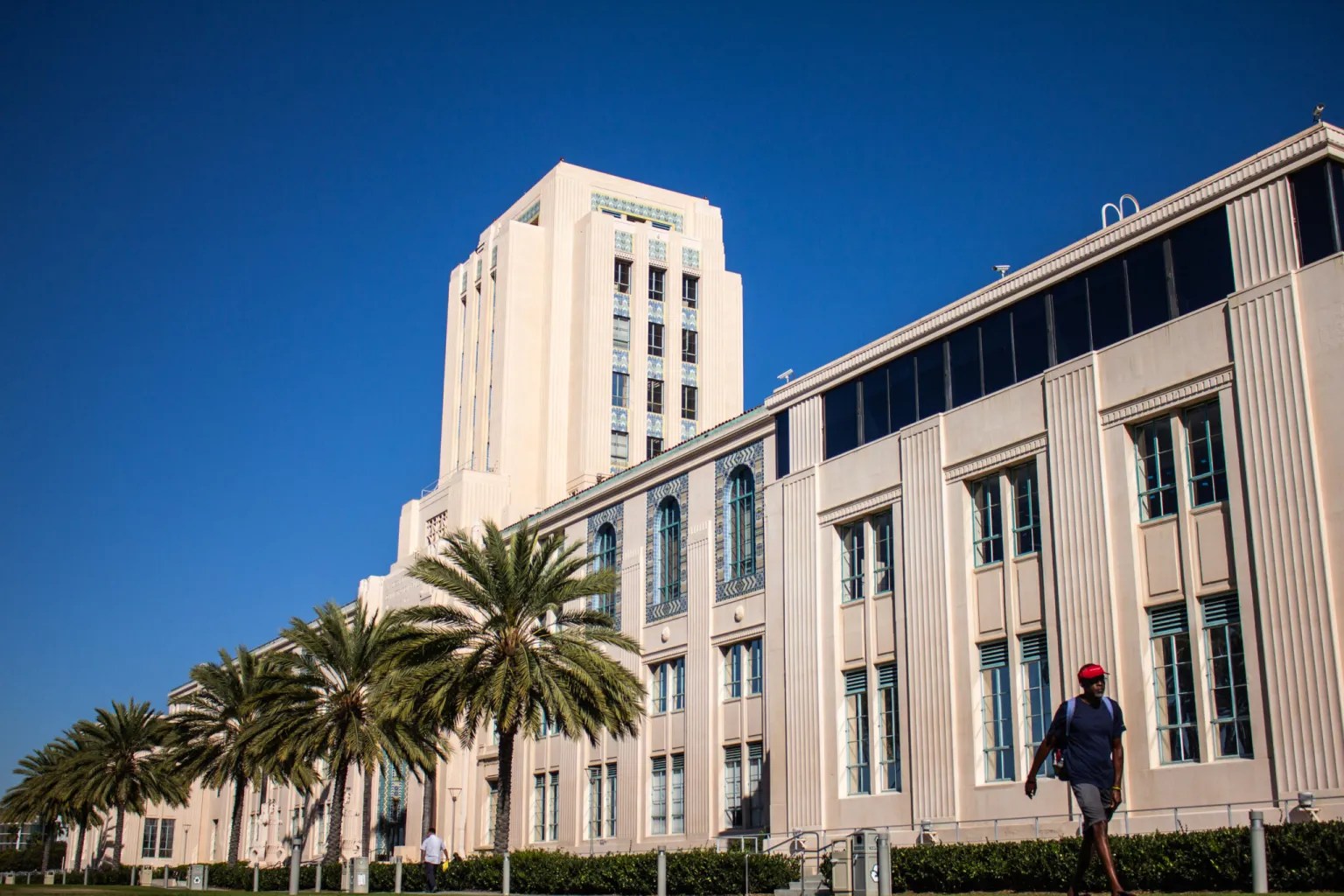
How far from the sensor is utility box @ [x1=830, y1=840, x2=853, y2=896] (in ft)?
69.4

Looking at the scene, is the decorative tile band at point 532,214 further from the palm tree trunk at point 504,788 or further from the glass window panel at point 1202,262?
the glass window panel at point 1202,262

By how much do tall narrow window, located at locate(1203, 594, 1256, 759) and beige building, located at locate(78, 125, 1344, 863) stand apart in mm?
49

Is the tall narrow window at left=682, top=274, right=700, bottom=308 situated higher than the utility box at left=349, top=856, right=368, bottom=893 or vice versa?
the tall narrow window at left=682, top=274, right=700, bottom=308

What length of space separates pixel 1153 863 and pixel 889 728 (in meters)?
11.0

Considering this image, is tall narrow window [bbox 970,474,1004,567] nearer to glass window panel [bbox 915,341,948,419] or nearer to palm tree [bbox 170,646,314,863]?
glass window panel [bbox 915,341,948,419]

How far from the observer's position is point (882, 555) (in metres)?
32.2

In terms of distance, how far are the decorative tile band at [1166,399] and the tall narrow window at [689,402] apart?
118 feet

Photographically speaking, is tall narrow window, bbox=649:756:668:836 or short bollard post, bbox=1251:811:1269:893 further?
tall narrow window, bbox=649:756:668:836

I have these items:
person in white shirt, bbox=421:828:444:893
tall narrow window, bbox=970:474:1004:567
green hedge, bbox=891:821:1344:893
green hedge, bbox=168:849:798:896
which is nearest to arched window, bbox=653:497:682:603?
green hedge, bbox=168:849:798:896

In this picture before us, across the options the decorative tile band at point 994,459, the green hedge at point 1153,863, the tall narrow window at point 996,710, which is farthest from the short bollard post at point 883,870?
the decorative tile band at point 994,459

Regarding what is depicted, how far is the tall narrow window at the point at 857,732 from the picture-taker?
31.5 metres

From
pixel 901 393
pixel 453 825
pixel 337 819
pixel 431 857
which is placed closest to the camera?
pixel 901 393

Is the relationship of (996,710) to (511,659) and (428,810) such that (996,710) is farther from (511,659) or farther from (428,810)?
(428,810)

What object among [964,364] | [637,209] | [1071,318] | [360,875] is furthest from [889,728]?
[637,209]
